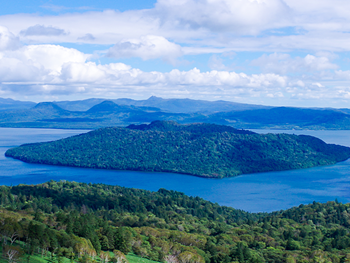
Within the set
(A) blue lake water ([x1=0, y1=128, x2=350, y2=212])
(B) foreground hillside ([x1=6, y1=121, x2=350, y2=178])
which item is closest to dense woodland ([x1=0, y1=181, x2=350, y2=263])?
(A) blue lake water ([x1=0, y1=128, x2=350, y2=212])

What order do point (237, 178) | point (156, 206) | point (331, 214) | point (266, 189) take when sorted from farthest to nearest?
point (237, 178) → point (266, 189) → point (156, 206) → point (331, 214)

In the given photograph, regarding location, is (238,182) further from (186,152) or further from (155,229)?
(155,229)

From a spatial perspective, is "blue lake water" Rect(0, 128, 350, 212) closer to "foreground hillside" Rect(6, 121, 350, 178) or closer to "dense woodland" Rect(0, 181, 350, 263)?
"foreground hillside" Rect(6, 121, 350, 178)

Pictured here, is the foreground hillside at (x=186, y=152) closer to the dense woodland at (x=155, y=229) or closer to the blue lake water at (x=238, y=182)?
the blue lake water at (x=238, y=182)

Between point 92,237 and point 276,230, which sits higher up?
point 92,237

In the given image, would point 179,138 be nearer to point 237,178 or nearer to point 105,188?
point 237,178

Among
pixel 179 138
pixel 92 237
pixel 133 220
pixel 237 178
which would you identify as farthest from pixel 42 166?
pixel 92 237

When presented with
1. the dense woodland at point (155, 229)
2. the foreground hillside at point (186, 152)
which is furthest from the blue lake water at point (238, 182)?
the dense woodland at point (155, 229)
